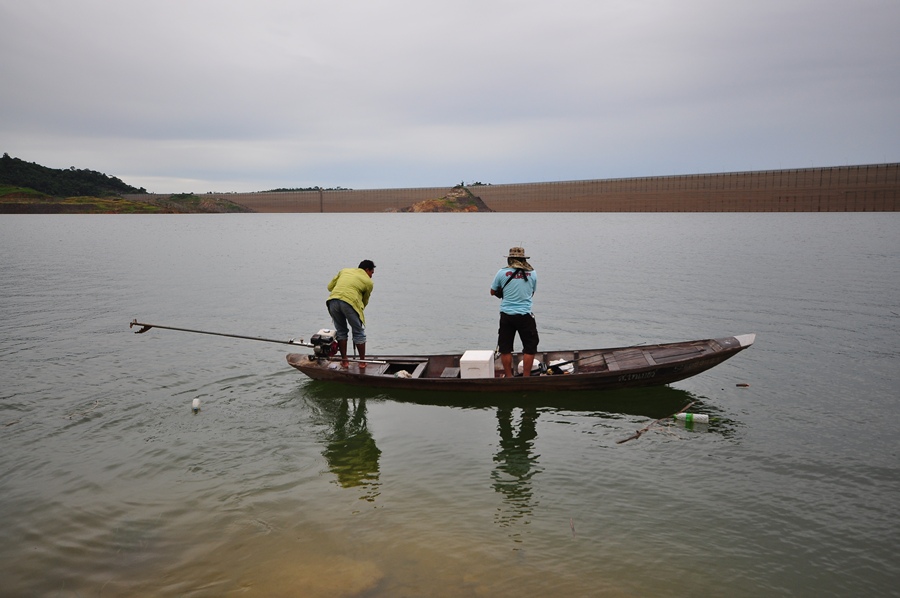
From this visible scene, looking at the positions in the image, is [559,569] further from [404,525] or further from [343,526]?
[343,526]

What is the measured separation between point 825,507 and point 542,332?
11.5 m

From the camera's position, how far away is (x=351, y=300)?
12.4 meters

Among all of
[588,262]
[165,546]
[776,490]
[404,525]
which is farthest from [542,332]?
[588,262]

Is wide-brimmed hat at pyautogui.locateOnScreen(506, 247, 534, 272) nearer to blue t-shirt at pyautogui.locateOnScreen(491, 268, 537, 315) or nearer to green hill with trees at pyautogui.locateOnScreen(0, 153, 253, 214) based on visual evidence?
blue t-shirt at pyautogui.locateOnScreen(491, 268, 537, 315)

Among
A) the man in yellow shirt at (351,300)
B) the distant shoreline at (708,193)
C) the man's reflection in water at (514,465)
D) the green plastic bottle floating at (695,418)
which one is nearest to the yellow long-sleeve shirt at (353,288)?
the man in yellow shirt at (351,300)

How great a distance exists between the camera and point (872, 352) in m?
15.5

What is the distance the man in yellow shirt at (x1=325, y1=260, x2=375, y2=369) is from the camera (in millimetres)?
12406

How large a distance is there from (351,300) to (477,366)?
9.24 feet

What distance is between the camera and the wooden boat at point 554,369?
1136 cm

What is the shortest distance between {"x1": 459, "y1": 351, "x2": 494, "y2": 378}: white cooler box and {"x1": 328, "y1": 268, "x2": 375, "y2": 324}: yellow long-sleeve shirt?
2.26 metres

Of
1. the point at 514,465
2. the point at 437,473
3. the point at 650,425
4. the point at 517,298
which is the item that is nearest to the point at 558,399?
the point at 650,425

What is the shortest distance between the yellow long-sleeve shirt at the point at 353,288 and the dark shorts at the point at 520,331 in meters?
2.72

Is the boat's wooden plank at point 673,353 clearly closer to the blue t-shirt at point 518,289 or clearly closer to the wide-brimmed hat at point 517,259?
the blue t-shirt at point 518,289

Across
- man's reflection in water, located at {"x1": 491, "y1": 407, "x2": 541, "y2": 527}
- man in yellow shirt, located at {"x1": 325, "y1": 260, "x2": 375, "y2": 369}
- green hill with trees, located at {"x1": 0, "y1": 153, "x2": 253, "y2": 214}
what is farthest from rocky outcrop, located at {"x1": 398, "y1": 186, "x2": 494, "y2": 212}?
man's reflection in water, located at {"x1": 491, "y1": 407, "x2": 541, "y2": 527}
